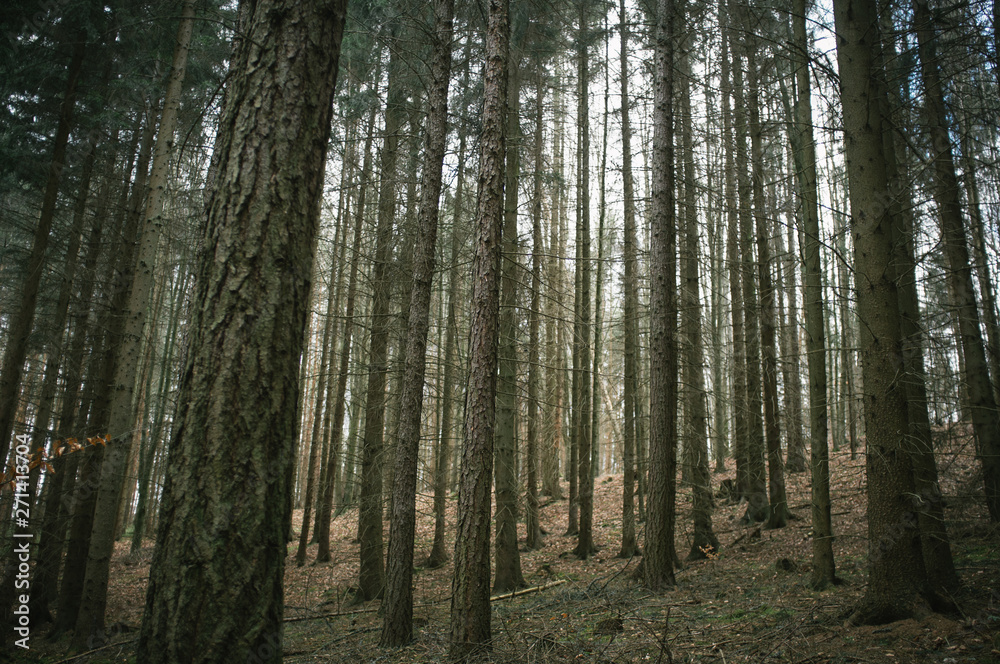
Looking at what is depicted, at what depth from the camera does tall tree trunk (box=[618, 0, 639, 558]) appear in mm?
11086

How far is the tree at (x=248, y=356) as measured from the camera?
6.11ft

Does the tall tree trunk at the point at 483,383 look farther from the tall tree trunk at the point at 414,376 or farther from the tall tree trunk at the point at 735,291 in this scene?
the tall tree trunk at the point at 735,291

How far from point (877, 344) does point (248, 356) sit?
17.5 ft

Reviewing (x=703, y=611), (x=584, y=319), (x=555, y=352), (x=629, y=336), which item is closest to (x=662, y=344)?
(x=703, y=611)

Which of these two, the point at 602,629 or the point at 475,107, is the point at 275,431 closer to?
the point at 602,629

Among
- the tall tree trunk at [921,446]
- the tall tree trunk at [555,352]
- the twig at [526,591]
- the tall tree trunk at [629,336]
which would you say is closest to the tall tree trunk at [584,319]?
the tall tree trunk at [629,336]

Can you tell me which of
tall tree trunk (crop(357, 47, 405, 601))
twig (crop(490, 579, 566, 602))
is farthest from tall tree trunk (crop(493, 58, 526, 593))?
tall tree trunk (crop(357, 47, 405, 601))

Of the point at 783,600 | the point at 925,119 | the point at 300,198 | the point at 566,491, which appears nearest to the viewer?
the point at 300,198

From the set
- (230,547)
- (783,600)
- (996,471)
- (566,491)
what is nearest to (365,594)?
(783,600)

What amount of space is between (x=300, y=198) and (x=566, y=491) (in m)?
20.6

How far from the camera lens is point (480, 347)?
5.51m

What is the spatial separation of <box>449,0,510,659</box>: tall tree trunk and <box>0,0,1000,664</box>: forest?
0.03 m

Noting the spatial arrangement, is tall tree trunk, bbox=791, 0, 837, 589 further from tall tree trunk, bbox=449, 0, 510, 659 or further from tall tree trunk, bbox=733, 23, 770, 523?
tall tree trunk, bbox=449, 0, 510, 659

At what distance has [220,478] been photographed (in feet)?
6.32
